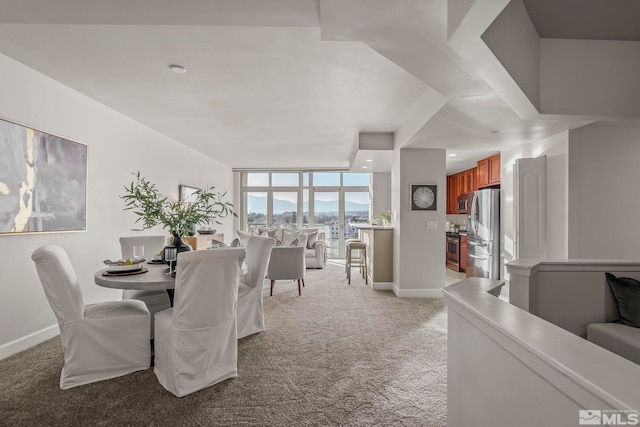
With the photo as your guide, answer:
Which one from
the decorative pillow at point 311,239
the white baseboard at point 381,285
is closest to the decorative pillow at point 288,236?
the decorative pillow at point 311,239

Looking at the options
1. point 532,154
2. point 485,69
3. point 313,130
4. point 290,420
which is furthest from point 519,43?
point 313,130

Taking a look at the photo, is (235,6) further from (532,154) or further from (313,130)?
(532,154)

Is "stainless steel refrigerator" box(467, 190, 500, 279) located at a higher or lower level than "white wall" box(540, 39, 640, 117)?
lower

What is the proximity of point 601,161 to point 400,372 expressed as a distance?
3.16m

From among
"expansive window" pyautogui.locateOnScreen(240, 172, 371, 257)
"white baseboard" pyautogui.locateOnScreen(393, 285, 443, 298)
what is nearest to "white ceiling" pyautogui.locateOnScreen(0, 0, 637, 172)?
"white baseboard" pyautogui.locateOnScreen(393, 285, 443, 298)

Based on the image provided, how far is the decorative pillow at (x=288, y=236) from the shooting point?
24.3 feet

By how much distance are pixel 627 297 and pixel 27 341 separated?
187 inches

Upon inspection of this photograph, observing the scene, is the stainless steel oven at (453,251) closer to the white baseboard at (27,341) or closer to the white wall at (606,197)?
the white wall at (606,197)

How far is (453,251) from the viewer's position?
7398 millimetres

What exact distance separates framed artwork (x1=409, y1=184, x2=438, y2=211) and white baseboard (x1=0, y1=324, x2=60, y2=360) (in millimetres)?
4430

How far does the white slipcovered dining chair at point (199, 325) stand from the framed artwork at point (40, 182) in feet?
5.69

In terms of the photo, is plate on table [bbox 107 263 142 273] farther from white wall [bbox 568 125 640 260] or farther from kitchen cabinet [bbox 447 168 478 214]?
kitchen cabinet [bbox 447 168 478 214]

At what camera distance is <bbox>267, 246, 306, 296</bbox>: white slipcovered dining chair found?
4.76 m

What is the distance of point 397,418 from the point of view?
1879 mm
